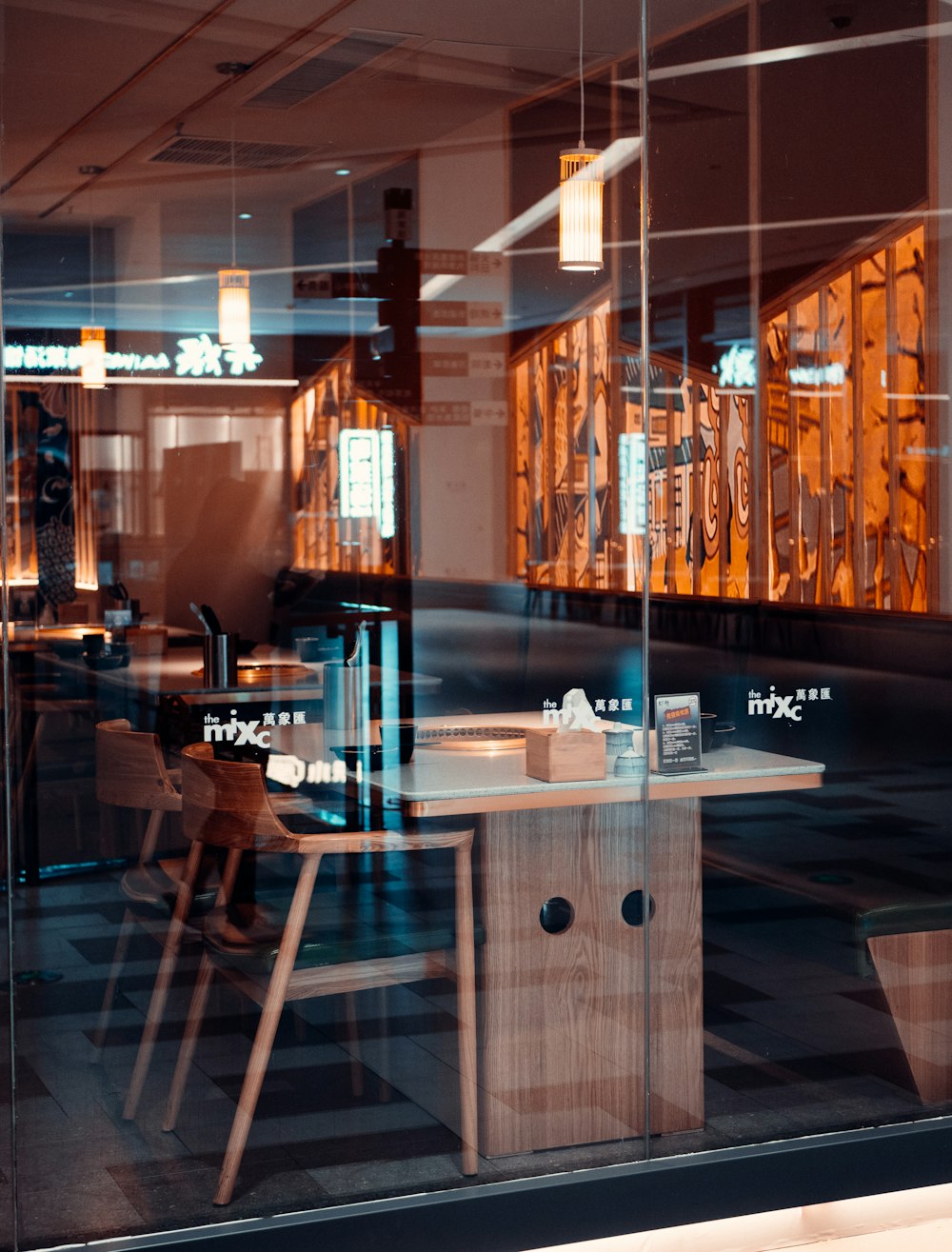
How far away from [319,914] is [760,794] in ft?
3.00

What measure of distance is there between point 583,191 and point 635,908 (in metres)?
1.69

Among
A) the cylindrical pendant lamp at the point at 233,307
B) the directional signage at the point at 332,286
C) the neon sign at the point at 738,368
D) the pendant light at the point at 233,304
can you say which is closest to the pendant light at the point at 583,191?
the neon sign at the point at 738,368

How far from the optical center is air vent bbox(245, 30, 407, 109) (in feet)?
Answer: 13.4

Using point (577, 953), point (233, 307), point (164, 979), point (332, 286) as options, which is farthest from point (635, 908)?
point (332, 286)

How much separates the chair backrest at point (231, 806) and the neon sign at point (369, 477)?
10.8ft

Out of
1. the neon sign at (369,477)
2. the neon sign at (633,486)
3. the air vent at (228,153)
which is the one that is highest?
the air vent at (228,153)

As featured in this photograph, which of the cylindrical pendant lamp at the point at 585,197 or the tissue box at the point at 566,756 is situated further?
the cylindrical pendant lamp at the point at 585,197

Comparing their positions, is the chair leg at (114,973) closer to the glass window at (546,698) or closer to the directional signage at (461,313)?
the glass window at (546,698)

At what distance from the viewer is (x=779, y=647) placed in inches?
126

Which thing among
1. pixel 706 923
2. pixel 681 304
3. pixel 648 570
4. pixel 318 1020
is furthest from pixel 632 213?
pixel 318 1020

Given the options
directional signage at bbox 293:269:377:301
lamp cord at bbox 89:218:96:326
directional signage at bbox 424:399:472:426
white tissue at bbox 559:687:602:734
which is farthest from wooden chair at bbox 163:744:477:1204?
directional signage at bbox 293:269:377:301

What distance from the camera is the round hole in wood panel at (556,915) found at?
2.64 metres

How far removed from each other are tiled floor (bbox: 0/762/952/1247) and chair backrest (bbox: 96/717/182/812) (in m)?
0.18

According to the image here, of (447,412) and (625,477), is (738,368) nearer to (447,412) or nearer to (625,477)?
(625,477)
